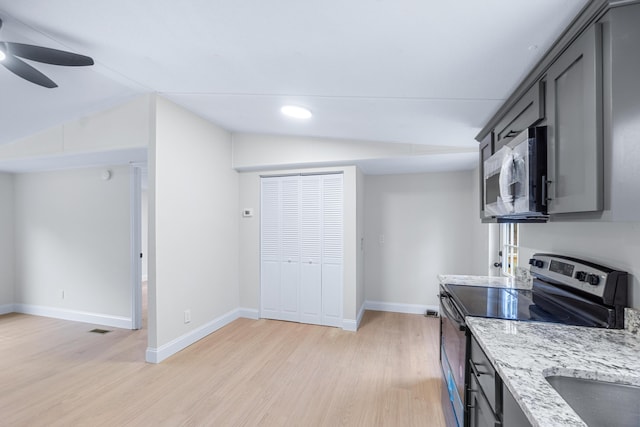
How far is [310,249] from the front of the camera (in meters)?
3.76

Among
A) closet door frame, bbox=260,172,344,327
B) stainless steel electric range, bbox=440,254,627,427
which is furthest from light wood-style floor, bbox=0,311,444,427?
stainless steel electric range, bbox=440,254,627,427

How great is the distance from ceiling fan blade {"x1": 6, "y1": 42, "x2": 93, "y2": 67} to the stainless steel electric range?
257 cm

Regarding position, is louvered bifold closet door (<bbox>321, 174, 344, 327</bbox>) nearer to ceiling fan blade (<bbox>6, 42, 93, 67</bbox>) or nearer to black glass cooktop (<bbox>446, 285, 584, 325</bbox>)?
black glass cooktop (<bbox>446, 285, 584, 325</bbox>)

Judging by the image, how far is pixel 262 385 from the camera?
236 cm

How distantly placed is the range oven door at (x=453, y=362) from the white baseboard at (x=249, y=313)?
2.59 meters

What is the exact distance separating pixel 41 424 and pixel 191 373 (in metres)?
0.96

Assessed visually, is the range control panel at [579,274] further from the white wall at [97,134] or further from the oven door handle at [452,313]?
the white wall at [97,134]

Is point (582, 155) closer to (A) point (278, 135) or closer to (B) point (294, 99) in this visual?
(B) point (294, 99)

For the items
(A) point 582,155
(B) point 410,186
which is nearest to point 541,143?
(A) point 582,155

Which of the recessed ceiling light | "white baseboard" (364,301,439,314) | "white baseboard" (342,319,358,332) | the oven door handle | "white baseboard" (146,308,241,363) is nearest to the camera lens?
the oven door handle

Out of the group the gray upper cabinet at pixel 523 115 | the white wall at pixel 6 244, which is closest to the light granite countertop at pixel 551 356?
the gray upper cabinet at pixel 523 115

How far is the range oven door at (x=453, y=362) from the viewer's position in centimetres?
146

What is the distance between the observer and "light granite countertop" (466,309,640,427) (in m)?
0.75

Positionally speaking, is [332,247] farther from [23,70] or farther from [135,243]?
[23,70]
